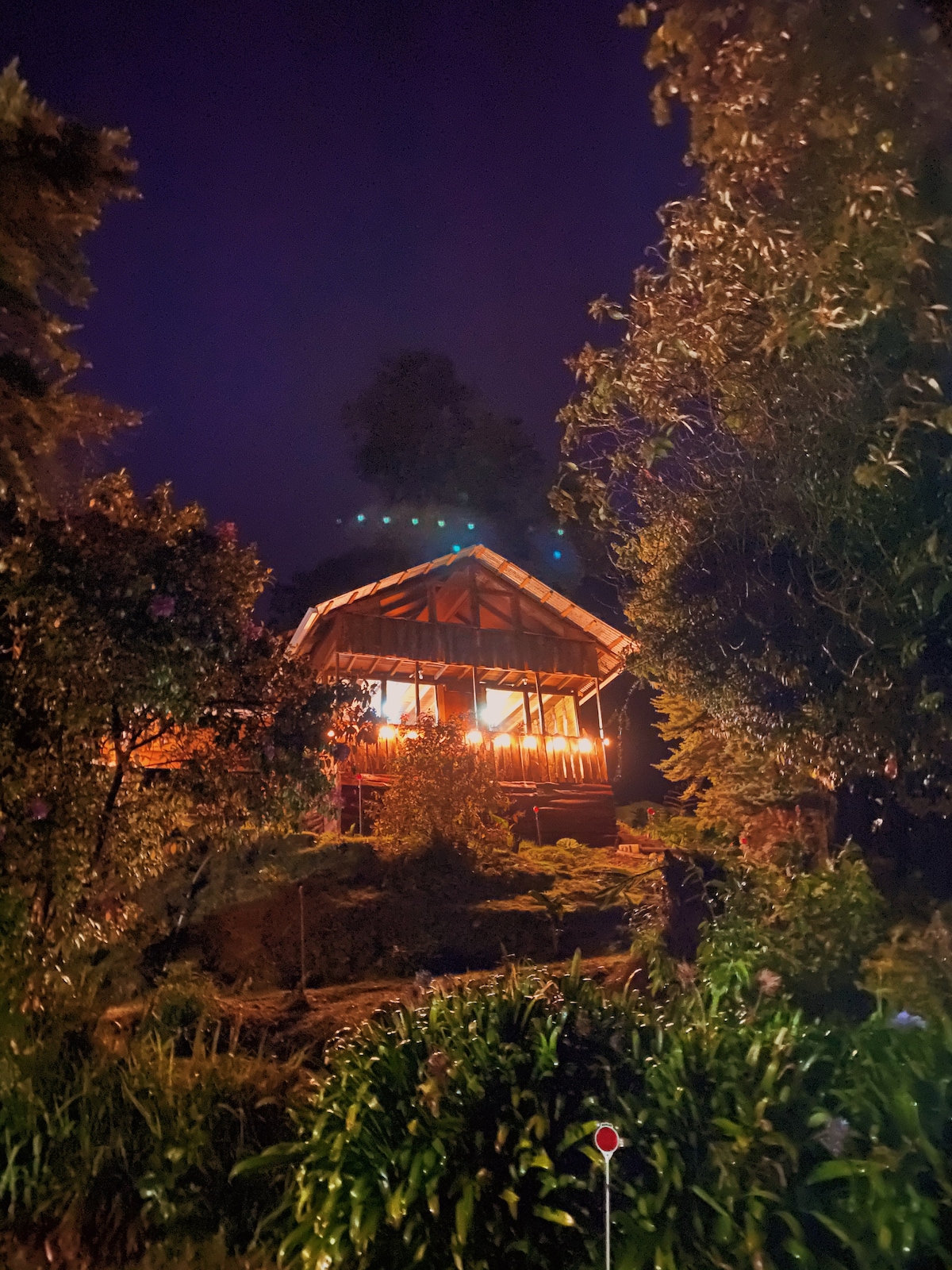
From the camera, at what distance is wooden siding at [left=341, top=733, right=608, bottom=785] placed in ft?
50.7

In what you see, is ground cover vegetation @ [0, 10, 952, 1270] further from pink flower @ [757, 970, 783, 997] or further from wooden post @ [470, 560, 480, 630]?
wooden post @ [470, 560, 480, 630]

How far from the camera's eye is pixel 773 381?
6.31 meters

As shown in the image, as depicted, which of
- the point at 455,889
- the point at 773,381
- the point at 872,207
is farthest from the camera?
the point at 455,889

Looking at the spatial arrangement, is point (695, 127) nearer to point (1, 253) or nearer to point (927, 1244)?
point (1, 253)

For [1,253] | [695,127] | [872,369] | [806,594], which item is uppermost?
[695,127]

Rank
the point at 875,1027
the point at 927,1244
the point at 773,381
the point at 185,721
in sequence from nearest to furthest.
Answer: the point at 927,1244
the point at 875,1027
the point at 773,381
the point at 185,721

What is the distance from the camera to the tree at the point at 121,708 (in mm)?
6387

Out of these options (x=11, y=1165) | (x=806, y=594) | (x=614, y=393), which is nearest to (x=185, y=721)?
(x=11, y=1165)

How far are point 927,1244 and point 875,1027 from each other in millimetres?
1119

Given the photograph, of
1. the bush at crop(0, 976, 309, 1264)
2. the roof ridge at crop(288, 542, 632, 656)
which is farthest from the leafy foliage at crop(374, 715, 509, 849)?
the bush at crop(0, 976, 309, 1264)

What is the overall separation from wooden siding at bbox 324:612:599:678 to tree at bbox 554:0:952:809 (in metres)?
9.20

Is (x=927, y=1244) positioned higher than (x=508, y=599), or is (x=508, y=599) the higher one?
(x=508, y=599)

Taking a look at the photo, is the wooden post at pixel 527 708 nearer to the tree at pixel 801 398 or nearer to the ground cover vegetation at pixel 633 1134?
the tree at pixel 801 398

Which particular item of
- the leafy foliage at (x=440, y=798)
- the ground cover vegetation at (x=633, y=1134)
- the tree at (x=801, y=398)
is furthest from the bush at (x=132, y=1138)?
the leafy foliage at (x=440, y=798)
